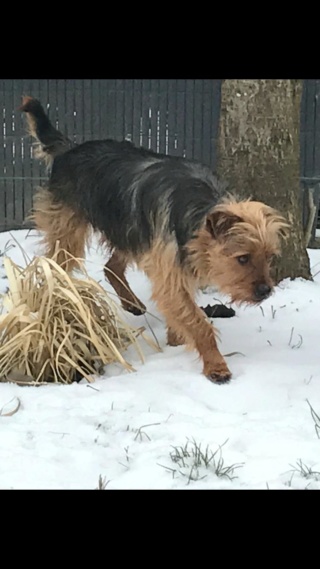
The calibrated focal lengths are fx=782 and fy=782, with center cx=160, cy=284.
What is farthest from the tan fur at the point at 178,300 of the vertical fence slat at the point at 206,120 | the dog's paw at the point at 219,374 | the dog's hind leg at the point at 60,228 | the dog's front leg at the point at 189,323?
the vertical fence slat at the point at 206,120

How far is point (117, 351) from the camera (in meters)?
5.03

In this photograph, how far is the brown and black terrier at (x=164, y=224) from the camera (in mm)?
4824

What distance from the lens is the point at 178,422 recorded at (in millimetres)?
4109

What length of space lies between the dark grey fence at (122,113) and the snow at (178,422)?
419 cm

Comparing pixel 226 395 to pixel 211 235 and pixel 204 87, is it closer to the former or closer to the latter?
pixel 211 235

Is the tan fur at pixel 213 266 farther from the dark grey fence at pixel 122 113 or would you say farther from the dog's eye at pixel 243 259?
the dark grey fence at pixel 122 113

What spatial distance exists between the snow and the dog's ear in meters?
0.91

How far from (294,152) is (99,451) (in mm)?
3547

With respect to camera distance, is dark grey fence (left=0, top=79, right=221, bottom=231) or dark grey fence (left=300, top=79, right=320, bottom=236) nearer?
dark grey fence (left=300, top=79, right=320, bottom=236)

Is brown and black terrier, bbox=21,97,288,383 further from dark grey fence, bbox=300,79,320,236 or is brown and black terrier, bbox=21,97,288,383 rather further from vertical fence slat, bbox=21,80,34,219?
dark grey fence, bbox=300,79,320,236

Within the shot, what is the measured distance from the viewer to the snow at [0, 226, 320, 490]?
11.3 feet

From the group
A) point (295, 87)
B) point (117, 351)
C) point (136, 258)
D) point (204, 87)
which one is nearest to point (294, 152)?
point (295, 87)

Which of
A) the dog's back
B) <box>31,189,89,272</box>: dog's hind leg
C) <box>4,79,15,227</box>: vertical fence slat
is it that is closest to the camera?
the dog's back

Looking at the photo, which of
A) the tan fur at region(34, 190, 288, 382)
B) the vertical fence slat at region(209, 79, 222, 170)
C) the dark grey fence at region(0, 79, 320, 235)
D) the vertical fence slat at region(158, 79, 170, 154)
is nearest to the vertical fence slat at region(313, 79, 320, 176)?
the dark grey fence at region(0, 79, 320, 235)
